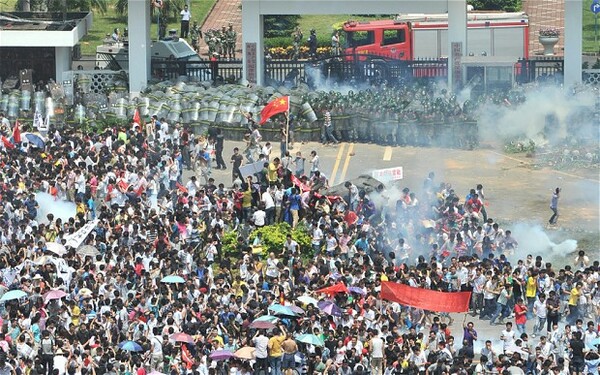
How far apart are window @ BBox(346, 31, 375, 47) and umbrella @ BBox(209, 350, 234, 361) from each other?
27.8m

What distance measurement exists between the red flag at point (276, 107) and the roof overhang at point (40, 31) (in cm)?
826

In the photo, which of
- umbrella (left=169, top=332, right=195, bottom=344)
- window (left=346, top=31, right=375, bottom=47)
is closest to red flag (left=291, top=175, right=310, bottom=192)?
umbrella (left=169, top=332, right=195, bottom=344)

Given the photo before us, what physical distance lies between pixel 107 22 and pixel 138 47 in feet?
56.2

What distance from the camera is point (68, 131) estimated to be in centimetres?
4316

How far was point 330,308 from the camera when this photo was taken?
31641mm

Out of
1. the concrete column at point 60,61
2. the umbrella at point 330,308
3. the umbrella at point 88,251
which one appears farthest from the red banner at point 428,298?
the concrete column at point 60,61

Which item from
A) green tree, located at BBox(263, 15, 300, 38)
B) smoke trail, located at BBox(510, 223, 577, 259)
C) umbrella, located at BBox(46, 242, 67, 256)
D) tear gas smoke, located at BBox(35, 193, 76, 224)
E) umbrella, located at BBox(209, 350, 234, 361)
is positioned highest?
green tree, located at BBox(263, 15, 300, 38)

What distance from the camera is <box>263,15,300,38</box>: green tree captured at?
2547 inches

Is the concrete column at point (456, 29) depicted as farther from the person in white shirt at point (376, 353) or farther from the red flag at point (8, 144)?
the person in white shirt at point (376, 353)

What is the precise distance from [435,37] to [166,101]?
11.2 metres

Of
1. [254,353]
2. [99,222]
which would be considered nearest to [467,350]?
[254,353]

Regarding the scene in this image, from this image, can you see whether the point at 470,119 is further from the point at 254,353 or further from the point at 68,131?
the point at 254,353

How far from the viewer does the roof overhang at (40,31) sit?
161 ft

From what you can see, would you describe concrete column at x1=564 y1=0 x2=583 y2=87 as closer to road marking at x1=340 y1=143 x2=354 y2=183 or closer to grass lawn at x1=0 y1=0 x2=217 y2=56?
road marking at x1=340 y1=143 x2=354 y2=183
